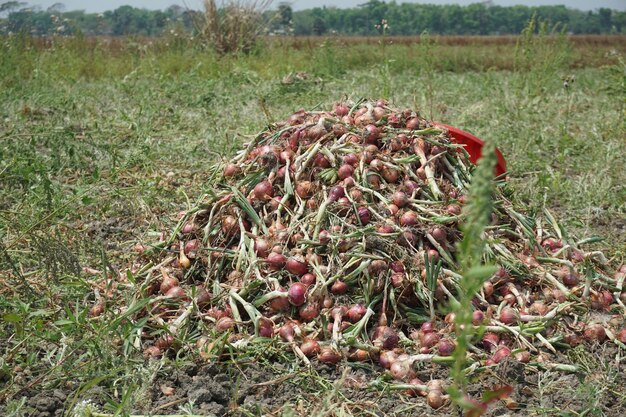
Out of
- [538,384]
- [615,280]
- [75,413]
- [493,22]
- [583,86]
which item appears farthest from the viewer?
[493,22]

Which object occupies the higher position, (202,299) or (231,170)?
(231,170)

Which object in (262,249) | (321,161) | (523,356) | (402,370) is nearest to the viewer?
(402,370)

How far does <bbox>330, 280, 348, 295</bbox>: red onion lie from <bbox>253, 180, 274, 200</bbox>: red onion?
53 centimetres

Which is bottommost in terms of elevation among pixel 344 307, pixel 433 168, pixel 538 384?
pixel 538 384

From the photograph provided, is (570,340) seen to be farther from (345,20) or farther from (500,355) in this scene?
(345,20)

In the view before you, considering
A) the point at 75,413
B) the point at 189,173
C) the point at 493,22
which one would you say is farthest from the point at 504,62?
the point at 493,22

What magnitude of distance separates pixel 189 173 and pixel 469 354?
2.34 metres

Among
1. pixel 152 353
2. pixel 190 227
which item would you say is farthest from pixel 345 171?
pixel 152 353

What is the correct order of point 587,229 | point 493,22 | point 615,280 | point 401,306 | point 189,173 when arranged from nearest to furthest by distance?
1. point 401,306
2. point 615,280
3. point 587,229
4. point 189,173
5. point 493,22

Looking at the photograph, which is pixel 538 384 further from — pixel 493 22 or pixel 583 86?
pixel 493 22

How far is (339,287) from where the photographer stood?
2.18 m

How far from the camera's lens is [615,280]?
2508mm

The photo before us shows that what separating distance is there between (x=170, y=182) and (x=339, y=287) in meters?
1.84

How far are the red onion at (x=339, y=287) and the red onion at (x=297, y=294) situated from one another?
11 centimetres
